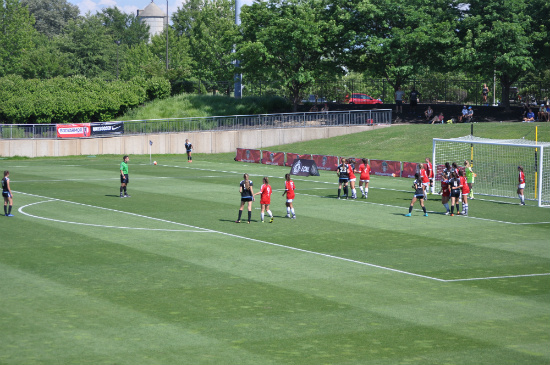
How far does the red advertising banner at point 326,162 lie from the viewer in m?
52.8

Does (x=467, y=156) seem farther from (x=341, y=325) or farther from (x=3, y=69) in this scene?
(x=3, y=69)

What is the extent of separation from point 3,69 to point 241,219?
245 feet

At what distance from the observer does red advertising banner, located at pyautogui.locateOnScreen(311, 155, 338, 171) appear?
173ft

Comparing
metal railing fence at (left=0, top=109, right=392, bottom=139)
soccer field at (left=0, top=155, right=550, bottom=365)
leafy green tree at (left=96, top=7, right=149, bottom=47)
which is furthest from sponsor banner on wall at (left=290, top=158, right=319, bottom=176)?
leafy green tree at (left=96, top=7, right=149, bottom=47)

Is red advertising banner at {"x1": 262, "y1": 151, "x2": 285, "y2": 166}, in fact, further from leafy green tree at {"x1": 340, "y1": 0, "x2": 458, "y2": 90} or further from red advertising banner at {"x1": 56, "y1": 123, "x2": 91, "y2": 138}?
leafy green tree at {"x1": 340, "y1": 0, "x2": 458, "y2": 90}

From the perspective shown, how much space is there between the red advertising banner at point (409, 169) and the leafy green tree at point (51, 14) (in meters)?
119

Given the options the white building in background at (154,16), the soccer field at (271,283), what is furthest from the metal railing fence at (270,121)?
the white building in background at (154,16)

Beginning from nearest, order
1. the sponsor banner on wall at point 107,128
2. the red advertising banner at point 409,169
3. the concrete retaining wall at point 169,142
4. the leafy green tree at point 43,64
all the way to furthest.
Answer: the red advertising banner at point 409,169 < the concrete retaining wall at point 169,142 < the sponsor banner on wall at point 107,128 < the leafy green tree at point 43,64

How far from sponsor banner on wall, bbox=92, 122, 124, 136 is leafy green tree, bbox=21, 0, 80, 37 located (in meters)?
96.9

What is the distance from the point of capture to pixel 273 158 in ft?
186

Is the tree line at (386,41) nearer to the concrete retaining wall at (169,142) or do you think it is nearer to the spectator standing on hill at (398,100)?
the spectator standing on hill at (398,100)

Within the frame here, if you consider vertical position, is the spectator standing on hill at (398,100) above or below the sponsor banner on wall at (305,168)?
above

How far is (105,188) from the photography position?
130 feet

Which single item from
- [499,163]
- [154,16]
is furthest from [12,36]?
[154,16]
